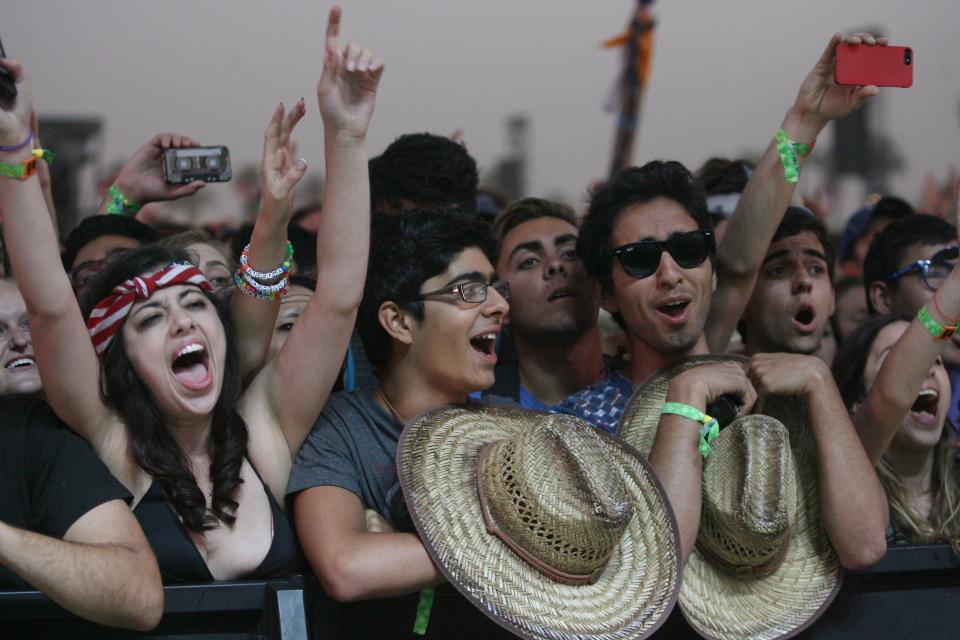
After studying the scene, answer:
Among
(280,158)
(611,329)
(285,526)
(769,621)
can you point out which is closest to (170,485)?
(285,526)

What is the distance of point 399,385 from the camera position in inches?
112

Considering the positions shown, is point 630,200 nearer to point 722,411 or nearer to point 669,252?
point 669,252

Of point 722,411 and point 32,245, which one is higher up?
point 32,245

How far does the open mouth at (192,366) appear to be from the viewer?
99.7 inches

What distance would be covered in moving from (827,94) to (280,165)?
4.96ft

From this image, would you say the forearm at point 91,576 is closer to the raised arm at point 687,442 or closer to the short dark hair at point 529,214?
the raised arm at point 687,442

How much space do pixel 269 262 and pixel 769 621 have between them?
4.50 ft

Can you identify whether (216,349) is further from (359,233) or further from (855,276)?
(855,276)

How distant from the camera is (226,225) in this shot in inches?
Answer: 209

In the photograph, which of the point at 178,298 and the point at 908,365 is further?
the point at 908,365

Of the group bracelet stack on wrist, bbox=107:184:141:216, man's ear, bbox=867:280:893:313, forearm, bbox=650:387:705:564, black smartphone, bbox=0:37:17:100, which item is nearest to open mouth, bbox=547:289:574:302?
forearm, bbox=650:387:705:564

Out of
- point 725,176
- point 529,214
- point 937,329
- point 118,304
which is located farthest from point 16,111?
point 725,176

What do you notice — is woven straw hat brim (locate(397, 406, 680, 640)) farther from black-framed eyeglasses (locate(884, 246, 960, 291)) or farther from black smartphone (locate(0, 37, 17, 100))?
black-framed eyeglasses (locate(884, 246, 960, 291))

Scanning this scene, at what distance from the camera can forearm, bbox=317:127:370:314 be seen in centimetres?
255
